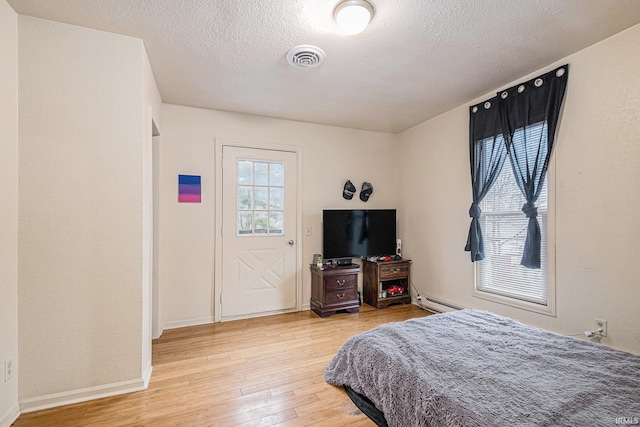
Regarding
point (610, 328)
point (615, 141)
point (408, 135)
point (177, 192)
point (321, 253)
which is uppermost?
point (408, 135)

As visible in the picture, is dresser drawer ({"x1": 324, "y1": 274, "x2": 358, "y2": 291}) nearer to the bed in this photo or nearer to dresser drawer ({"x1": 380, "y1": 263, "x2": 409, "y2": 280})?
dresser drawer ({"x1": 380, "y1": 263, "x2": 409, "y2": 280})

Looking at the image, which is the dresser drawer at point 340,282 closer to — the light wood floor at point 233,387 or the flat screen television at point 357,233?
the flat screen television at point 357,233

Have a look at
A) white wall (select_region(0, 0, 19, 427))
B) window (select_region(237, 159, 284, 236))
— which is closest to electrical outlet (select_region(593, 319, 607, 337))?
window (select_region(237, 159, 284, 236))

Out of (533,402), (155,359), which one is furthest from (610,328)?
(155,359)

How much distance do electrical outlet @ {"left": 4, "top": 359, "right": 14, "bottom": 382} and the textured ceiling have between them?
2.17 m

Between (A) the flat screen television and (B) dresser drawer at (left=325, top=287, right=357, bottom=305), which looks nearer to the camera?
(B) dresser drawer at (left=325, top=287, right=357, bottom=305)

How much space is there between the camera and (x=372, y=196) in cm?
440

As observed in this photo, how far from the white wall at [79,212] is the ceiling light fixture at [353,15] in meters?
1.47

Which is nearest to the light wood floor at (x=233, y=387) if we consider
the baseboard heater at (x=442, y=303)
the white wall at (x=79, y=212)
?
the white wall at (x=79, y=212)

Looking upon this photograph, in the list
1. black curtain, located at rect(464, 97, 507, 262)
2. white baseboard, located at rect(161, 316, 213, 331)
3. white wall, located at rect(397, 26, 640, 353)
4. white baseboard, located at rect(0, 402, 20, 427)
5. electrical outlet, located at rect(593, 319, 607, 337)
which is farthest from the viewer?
white baseboard, located at rect(161, 316, 213, 331)

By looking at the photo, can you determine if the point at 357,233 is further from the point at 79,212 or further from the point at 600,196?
the point at 79,212

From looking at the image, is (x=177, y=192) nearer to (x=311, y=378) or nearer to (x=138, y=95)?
(x=138, y=95)

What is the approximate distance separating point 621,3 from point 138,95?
321cm

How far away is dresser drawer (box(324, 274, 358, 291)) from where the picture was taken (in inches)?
144
